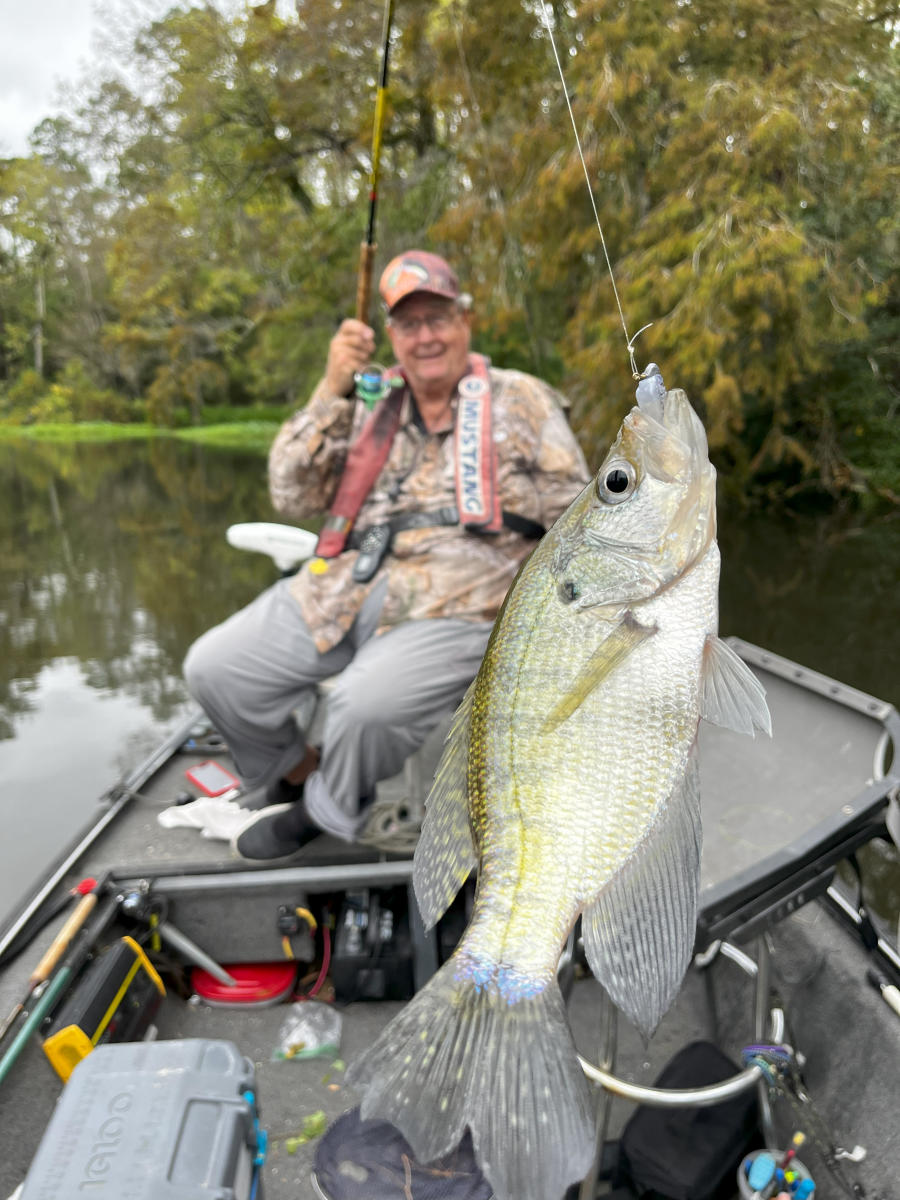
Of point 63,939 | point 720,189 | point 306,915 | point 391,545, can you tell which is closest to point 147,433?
point 720,189

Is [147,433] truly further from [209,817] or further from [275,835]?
[275,835]

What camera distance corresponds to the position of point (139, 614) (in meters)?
8.73

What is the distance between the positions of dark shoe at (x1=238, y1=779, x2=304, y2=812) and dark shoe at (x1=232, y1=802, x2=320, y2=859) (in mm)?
247

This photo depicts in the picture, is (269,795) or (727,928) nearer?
(727,928)

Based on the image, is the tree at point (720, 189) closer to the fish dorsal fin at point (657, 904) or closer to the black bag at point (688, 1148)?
the black bag at point (688, 1148)

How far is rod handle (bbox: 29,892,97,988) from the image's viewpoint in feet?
6.43

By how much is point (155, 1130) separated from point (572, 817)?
3.03 feet

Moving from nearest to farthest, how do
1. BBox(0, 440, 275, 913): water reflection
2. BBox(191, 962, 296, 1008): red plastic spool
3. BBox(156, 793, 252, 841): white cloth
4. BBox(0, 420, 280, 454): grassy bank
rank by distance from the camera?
BBox(191, 962, 296, 1008): red plastic spool
BBox(156, 793, 252, 841): white cloth
BBox(0, 440, 275, 913): water reflection
BBox(0, 420, 280, 454): grassy bank

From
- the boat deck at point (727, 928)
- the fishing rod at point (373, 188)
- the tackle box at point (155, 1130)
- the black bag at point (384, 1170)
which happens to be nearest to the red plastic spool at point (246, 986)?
the boat deck at point (727, 928)

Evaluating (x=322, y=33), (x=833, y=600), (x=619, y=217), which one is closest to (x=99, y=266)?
(x=322, y=33)

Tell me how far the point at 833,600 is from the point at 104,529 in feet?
33.7

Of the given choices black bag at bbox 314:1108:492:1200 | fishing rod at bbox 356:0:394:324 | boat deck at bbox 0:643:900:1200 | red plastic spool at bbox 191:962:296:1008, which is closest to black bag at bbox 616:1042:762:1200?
boat deck at bbox 0:643:900:1200

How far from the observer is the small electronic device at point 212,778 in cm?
302

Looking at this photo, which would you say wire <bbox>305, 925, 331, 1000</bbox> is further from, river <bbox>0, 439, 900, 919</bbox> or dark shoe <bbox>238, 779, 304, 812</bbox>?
river <bbox>0, 439, 900, 919</bbox>
